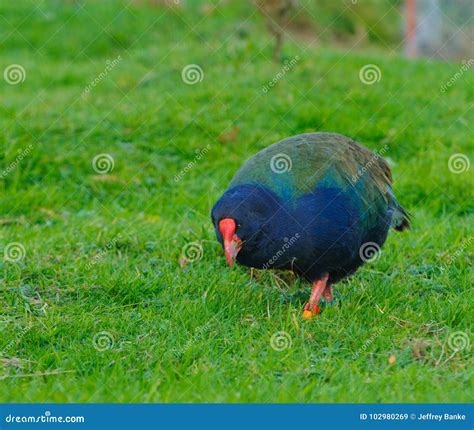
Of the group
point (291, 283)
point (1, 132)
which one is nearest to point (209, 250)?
point (291, 283)

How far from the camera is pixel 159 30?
466 inches

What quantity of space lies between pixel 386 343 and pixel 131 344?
133 centimetres

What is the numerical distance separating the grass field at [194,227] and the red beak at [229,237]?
1.50 ft

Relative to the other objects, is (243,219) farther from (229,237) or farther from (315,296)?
(315,296)

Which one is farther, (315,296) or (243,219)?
(315,296)

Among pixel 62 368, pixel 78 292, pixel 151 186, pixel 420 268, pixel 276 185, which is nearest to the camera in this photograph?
pixel 62 368

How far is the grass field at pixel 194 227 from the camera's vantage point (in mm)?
4301

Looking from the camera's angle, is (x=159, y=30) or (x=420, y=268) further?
(x=159, y=30)

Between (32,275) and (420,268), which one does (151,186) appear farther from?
(420,268)

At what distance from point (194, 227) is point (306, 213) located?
178 centimetres

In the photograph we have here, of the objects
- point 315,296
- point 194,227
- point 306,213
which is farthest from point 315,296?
point 194,227

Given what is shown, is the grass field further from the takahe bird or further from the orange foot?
the takahe bird

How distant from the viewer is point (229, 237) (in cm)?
455

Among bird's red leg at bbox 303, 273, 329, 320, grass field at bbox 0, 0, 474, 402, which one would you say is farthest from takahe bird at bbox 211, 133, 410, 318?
grass field at bbox 0, 0, 474, 402
